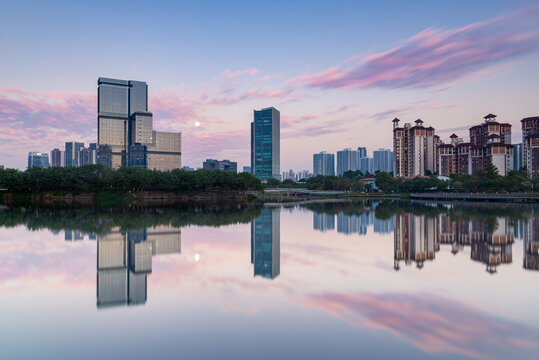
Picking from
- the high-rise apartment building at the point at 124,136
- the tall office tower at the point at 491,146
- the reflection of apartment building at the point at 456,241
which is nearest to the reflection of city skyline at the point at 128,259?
the reflection of apartment building at the point at 456,241

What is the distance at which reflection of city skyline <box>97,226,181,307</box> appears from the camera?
11146mm

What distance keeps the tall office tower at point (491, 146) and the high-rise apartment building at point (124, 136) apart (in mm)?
143194

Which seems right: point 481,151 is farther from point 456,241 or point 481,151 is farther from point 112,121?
point 112,121

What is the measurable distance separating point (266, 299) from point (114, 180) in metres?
67.8

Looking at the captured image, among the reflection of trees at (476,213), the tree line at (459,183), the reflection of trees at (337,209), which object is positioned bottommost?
the reflection of trees at (337,209)

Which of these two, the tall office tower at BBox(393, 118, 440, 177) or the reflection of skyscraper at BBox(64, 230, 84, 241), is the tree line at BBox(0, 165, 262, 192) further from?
the tall office tower at BBox(393, 118, 440, 177)

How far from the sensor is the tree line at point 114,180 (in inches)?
2613

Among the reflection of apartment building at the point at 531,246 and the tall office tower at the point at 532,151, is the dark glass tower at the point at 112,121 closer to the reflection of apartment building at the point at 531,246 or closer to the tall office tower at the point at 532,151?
the tall office tower at the point at 532,151

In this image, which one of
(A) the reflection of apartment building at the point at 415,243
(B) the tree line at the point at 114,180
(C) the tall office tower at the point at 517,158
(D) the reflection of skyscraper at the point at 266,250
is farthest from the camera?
(C) the tall office tower at the point at 517,158

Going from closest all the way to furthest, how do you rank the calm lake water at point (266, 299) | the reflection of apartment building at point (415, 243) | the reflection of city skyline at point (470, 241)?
1. the calm lake water at point (266, 299)
2. the reflection of city skyline at point (470, 241)
3. the reflection of apartment building at point (415, 243)

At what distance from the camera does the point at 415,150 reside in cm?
12838

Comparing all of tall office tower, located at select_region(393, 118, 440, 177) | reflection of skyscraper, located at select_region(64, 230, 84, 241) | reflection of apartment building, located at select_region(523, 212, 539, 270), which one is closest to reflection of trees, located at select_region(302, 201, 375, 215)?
reflection of apartment building, located at select_region(523, 212, 539, 270)

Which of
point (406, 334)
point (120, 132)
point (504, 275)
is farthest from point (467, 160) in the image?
point (120, 132)

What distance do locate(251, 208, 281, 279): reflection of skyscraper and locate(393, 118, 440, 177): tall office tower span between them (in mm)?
114734
